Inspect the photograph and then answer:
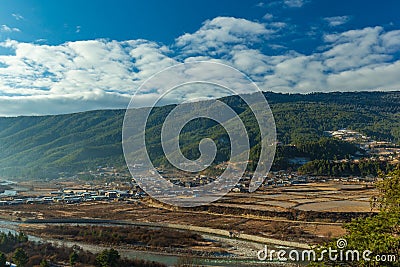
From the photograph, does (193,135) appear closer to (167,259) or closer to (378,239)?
(167,259)

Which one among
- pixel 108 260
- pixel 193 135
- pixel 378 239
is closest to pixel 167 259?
pixel 108 260

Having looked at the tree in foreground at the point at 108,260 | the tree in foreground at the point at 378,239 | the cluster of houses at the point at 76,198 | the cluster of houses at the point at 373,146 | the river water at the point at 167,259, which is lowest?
the cluster of houses at the point at 76,198

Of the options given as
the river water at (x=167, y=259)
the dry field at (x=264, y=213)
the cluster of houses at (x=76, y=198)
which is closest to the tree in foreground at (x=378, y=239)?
the river water at (x=167, y=259)

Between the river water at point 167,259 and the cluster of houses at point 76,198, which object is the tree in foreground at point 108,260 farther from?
the cluster of houses at point 76,198

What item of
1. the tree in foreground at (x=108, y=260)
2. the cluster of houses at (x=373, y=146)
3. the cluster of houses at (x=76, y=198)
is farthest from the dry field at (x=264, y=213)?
the cluster of houses at (x=373, y=146)

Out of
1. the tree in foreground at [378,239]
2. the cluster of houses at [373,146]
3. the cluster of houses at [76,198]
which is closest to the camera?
the tree in foreground at [378,239]

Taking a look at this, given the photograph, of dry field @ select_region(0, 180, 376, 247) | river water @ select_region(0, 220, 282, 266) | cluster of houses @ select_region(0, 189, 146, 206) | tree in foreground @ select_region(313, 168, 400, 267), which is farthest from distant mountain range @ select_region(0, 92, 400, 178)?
tree in foreground @ select_region(313, 168, 400, 267)

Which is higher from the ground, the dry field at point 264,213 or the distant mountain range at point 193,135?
the distant mountain range at point 193,135

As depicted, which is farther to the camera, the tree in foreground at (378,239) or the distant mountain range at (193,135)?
the distant mountain range at (193,135)

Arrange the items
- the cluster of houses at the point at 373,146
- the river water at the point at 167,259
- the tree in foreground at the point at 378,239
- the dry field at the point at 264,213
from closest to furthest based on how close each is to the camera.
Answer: the tree in foreground at the point at 378,239 < the river water at the point at 167,259 < the dry field at the point at 264,213 < the cluster of houses at the point at 373,146

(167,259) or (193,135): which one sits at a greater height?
(193,135)
